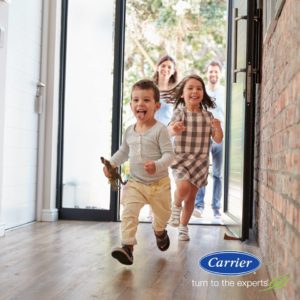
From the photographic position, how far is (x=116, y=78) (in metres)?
4.28

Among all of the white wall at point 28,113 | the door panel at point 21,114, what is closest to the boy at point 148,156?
the white wall at point 28,113

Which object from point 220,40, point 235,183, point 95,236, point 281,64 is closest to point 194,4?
point 220,40

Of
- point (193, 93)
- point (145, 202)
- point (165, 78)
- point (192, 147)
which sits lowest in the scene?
point (145, 202)

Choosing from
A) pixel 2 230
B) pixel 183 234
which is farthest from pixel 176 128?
pixel 2 230

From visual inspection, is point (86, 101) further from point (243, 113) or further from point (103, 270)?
point (103, 270)

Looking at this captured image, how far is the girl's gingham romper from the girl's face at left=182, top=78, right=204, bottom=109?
59 mm

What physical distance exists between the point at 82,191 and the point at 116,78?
1.01 metres

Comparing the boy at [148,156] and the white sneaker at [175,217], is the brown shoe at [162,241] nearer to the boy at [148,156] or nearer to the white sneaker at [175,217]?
the boy at [148,156]

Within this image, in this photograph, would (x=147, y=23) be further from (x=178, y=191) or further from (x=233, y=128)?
(x=178, y=191)

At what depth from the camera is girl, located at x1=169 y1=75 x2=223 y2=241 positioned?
3402 millimetres

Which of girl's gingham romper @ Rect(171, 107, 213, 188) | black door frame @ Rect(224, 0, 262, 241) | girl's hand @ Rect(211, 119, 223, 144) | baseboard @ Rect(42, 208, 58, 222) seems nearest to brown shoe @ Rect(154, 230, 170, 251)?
black door frame @ Rect(224, 0, 262, 241)

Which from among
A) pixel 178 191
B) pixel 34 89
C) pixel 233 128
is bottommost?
pixel 178 191

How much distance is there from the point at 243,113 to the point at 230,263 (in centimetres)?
125

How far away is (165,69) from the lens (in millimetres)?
5922
